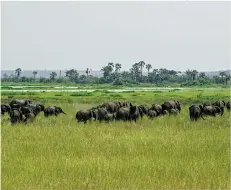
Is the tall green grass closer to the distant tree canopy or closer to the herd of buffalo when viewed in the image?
the herd of buffalo

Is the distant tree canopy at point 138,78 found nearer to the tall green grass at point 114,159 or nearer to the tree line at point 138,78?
the tree line at point 138,78

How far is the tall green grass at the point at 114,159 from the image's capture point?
27.7ft

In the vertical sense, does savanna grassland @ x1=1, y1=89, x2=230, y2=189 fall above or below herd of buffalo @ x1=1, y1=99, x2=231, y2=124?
below

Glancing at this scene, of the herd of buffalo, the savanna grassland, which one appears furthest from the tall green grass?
the herd of buffalo

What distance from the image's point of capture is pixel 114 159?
1066cm

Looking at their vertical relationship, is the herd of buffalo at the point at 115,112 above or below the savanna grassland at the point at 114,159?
above

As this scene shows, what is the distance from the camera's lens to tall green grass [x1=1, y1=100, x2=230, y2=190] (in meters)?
8.45

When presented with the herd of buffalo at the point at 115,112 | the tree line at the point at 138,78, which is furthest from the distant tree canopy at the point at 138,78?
the herd of buffalo at the point at 115,112

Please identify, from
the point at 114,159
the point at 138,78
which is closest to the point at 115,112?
the point at 114,159

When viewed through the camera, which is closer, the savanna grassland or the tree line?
the savanna grassland

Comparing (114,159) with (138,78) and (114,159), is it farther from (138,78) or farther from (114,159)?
(138,78)

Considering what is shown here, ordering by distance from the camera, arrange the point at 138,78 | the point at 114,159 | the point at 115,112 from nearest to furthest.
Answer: the point at 114,159 → the point at 115,112 → the point at 138,78

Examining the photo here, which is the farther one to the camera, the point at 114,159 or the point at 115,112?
the point at 115,112

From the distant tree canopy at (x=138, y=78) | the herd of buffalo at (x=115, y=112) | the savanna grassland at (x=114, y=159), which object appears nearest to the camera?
the savanna grassland at (x=114, y=159)
